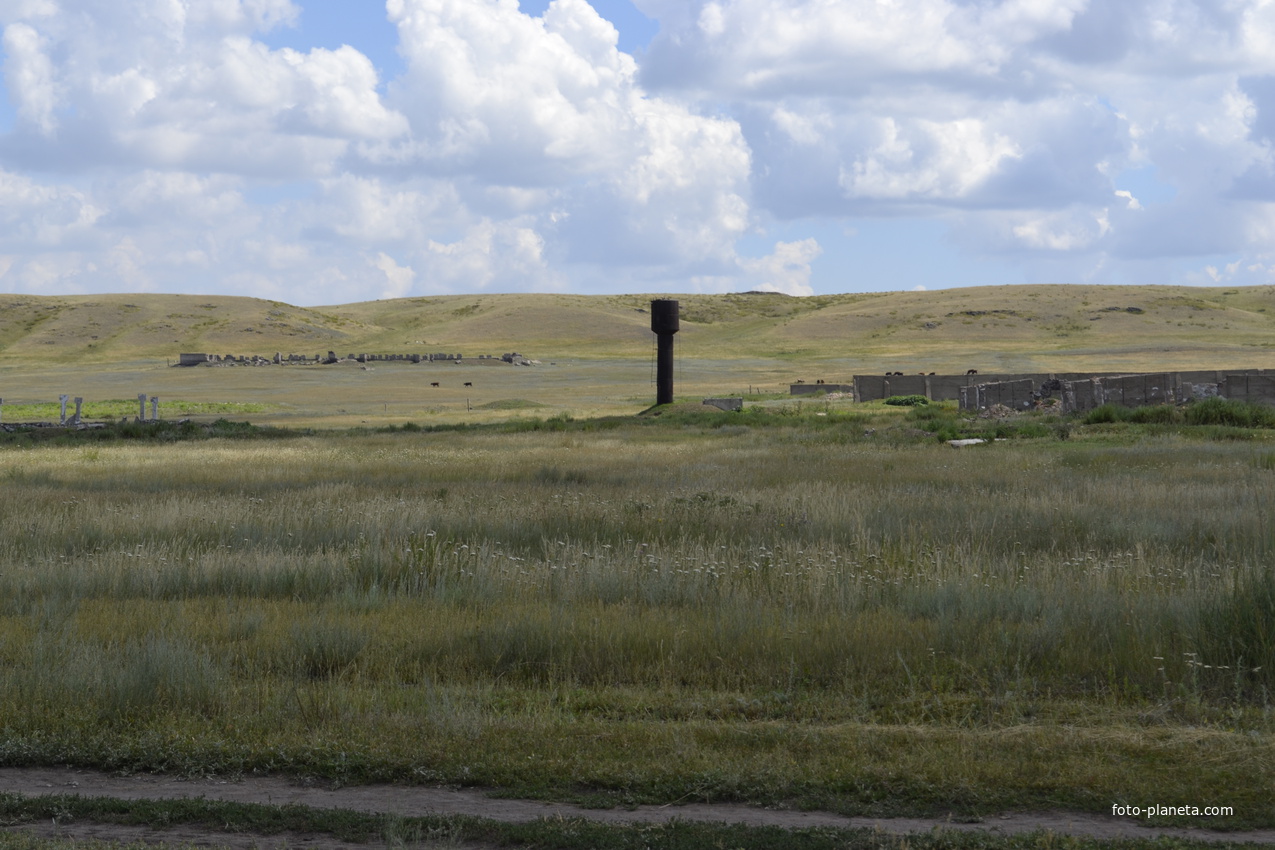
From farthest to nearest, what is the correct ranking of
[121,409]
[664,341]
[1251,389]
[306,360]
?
[306,360] → [121,409] → [664,341] → [1251,389]

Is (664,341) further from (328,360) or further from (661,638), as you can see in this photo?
(328,360)

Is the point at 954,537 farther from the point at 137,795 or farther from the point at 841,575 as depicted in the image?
the point at 137,795

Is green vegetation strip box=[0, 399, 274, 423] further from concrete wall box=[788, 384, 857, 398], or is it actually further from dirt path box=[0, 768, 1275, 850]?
dirt path box=[0, 768, 1275, 850]

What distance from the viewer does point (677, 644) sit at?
8.53m

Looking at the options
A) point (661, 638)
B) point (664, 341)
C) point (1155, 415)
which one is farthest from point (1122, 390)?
point (661, 638)

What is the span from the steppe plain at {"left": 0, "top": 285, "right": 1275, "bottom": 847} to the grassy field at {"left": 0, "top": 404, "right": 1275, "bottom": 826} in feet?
0.12

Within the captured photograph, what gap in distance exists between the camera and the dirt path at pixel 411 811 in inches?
211

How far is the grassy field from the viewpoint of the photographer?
6234mm

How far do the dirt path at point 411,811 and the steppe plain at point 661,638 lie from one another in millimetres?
98

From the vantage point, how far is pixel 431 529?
14703 millimetres

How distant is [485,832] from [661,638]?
3542 mm

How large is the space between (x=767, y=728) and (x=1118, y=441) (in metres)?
24.2

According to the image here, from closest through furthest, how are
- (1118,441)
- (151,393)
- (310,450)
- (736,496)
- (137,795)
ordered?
(137,795)
(736,496)
(1118,441)
(310,450)
(151,393)

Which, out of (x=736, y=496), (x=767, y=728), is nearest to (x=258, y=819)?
(x=767, y=728)
